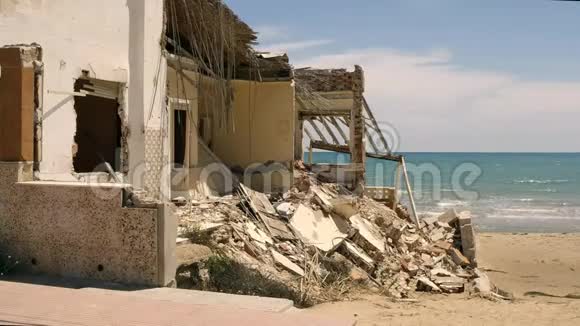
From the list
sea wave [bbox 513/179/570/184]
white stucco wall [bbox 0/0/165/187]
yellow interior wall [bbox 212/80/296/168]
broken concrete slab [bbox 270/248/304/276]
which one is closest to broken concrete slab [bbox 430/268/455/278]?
broken concrete slab [bbox 270/248/304/276]

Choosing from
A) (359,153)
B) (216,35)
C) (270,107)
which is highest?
(216,35)

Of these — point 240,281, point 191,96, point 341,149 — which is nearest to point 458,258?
point 341,149

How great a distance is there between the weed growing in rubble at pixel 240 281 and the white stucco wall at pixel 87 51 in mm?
2580

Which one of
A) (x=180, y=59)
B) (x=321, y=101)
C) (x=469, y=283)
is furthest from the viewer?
(x=321, y=101)

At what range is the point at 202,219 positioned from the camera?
34.7ft

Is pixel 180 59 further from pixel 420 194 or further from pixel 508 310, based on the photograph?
pixel 420 194

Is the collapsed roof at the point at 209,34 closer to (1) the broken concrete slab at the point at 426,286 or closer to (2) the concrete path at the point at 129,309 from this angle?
(1) the broken concrete slab at the point at 426,286

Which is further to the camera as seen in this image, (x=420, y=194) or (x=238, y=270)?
(x=420, y=194)

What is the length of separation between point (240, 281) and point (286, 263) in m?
2.28

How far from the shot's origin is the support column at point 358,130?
18141 mm

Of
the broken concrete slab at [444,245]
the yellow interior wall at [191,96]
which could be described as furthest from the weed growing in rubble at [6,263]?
the broken concrete slab at [444,245]

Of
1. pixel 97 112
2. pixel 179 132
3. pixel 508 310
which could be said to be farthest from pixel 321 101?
pixel 508 310

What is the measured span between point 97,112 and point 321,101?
9.39 metres

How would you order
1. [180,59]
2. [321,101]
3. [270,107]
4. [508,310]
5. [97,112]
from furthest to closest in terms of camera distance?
[321,101] < [270,107] < [180,59] < [97,112] < [508,310]
